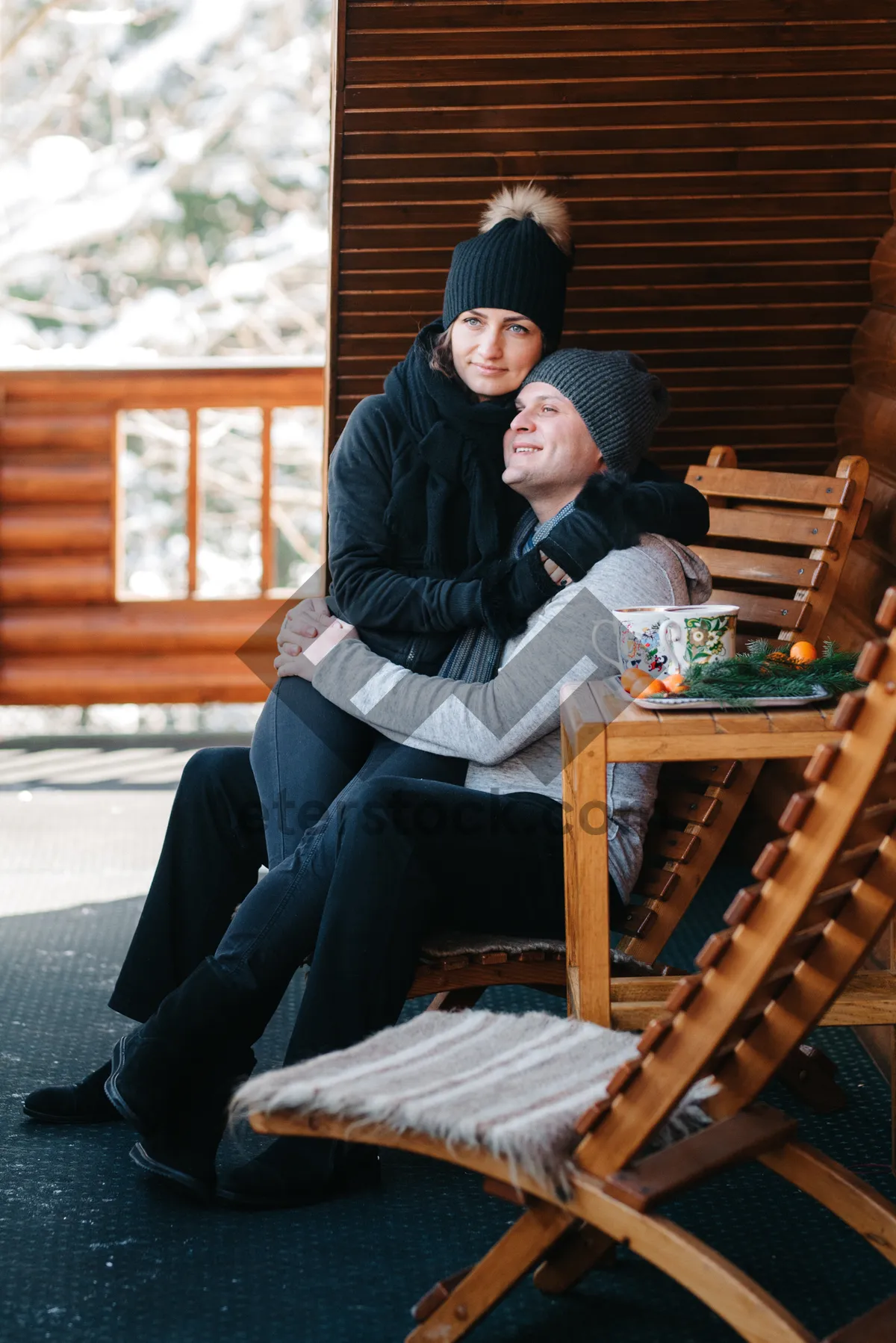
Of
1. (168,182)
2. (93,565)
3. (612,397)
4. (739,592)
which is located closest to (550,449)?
(612,397)

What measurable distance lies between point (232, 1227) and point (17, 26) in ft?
24.5

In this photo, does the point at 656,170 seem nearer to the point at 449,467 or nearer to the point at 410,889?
the point at 449,467

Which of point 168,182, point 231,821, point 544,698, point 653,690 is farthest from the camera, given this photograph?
point 168,182

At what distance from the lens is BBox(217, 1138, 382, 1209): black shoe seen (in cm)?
176

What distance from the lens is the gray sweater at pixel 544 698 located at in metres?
1.87

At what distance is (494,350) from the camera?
223 centimetres

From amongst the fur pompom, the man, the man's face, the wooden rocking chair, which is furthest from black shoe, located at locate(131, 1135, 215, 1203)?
the fur pompom

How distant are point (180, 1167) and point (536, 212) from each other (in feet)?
4.94

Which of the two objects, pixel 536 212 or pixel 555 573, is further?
pixel 536 212

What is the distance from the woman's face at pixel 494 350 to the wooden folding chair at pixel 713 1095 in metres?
1.06

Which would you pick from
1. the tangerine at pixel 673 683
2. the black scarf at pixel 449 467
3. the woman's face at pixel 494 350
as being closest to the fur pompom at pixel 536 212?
the woman's face at pixel 494 350

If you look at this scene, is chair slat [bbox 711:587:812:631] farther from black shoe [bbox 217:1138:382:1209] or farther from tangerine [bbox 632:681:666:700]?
black shoe [bbox 217:1138:382:1209]

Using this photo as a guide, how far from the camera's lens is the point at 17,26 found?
25.2 feet

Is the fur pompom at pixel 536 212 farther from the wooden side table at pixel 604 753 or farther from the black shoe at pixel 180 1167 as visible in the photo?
the black shoe at pixel 180 1167
